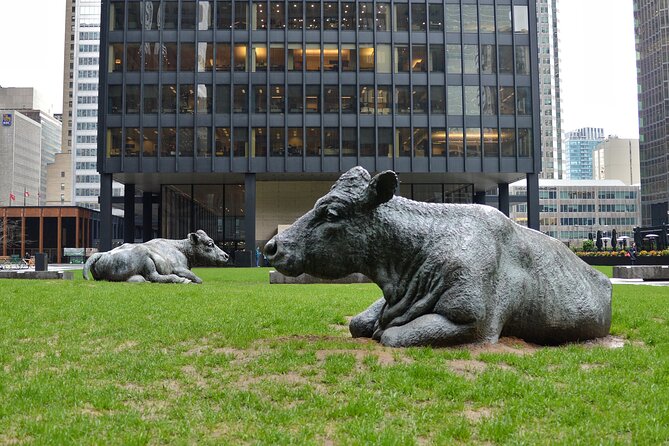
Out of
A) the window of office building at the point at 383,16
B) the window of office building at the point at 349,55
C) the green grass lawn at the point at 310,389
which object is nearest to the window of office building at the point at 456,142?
the window of office building at the point at 349,55

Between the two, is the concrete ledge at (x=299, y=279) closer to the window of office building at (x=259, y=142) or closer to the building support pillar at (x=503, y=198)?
the window of office building at (x=259, y=142)

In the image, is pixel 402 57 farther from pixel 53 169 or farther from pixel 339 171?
pixel 53 169

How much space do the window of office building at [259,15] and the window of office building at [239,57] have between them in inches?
91.9

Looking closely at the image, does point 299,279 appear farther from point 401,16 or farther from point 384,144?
point 401,16

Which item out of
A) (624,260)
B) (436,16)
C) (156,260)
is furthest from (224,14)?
(624,260)

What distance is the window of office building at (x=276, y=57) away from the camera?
165 feet

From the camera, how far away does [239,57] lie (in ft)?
165

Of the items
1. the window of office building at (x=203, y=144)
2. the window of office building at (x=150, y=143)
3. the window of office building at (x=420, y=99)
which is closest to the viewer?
the window of office building at (x=150, y=143)

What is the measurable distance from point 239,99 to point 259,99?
1.72m

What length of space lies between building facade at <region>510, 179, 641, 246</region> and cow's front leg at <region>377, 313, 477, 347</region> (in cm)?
14814

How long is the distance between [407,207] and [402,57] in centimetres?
4632

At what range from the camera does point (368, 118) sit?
4966 centimetres

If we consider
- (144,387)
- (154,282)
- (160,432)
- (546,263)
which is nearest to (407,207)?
(546,263)

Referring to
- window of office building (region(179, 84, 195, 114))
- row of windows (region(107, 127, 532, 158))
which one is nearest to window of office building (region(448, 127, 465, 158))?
row of windows (region(107, 127, 532, 158))
